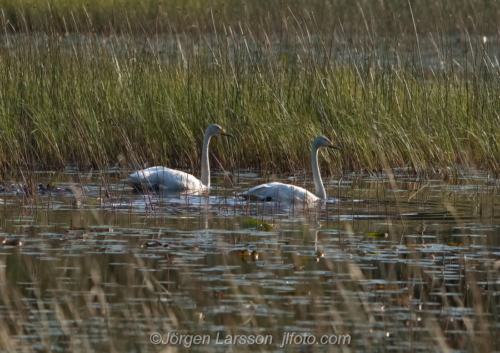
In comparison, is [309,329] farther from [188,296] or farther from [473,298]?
[473,298]

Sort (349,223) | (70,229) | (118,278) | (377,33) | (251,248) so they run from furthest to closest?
(377,33) < (349,223) < (70,229) < (251,248) < (118,278)

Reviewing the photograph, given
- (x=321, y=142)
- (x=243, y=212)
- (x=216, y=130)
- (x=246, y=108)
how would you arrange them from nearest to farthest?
(x=243, y=212) < (x=321, y=142) < (x=216, y=130) < (x=246, y=108)

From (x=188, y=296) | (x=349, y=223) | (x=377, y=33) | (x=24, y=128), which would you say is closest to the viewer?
(x=188, y=296)

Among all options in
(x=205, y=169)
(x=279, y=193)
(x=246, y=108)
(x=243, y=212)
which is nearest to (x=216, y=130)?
(x=205, y=169)

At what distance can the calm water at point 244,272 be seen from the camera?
17.5 feet

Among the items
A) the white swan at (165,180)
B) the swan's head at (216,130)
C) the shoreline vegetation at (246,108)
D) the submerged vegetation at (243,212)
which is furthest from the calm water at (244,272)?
the shoreline vegetation at (246,108)

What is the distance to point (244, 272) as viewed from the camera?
263 inches

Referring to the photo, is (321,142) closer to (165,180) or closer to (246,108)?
(246,108)

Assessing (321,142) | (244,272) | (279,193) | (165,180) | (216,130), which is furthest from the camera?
(216,130)

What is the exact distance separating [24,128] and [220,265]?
5.33 metres

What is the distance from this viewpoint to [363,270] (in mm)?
6883

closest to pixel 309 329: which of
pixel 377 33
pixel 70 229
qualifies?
pixel 70 229

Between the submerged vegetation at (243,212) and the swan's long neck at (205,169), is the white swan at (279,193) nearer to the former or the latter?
the submerged vegetation at (243,212)

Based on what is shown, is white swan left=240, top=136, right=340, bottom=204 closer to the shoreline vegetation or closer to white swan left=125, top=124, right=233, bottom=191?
white swan left=125, top=124, right=233, bottom=191
